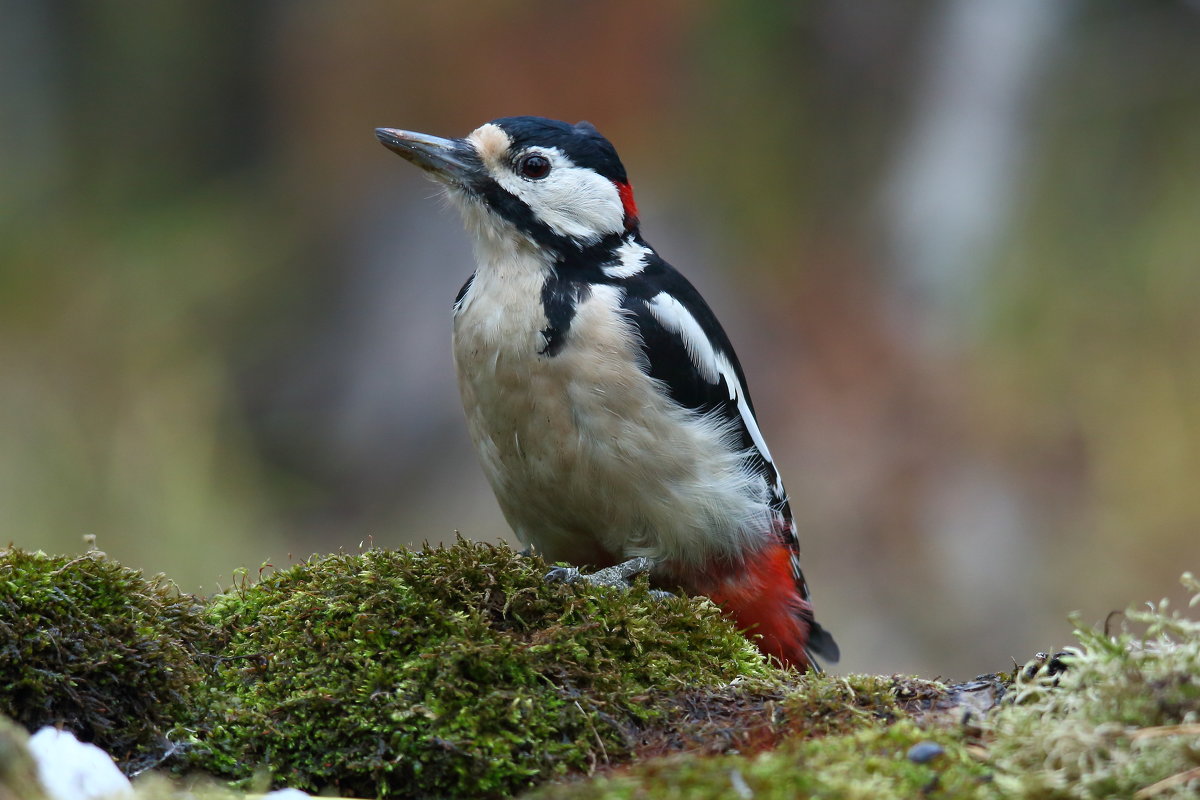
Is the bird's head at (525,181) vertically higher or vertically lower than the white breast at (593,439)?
higher

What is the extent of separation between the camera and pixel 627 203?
3.71 m

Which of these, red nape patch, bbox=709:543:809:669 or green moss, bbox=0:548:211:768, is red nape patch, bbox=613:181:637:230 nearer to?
red nape patch, bbox=709:543:809:669

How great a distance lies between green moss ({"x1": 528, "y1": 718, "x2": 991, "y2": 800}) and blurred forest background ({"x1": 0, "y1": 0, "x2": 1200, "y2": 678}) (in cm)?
558

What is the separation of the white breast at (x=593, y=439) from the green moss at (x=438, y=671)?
59 cm

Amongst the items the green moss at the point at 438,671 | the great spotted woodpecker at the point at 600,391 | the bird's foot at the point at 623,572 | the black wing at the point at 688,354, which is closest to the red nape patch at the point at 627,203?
the great spotted woodpecker at the point at 600,391

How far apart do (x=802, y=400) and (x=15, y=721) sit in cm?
651

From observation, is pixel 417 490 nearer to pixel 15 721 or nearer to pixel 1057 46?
pixel 1057 46

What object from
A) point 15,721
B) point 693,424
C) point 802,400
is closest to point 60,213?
point 802,400

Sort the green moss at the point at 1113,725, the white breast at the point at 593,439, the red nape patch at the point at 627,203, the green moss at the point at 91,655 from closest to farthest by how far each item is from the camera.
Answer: the green moss at the point at 1113,725, the green moss at the point at 91,655, the white breast at the point at 593,439, the red nape patch at the point at 627,203

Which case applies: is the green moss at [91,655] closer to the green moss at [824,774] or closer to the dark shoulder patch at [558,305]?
the green moss at [824,774]

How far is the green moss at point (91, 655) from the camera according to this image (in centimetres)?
201

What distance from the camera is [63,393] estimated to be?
816cm

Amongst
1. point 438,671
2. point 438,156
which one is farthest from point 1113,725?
point 438,156

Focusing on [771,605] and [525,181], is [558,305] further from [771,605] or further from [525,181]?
[771,605]
